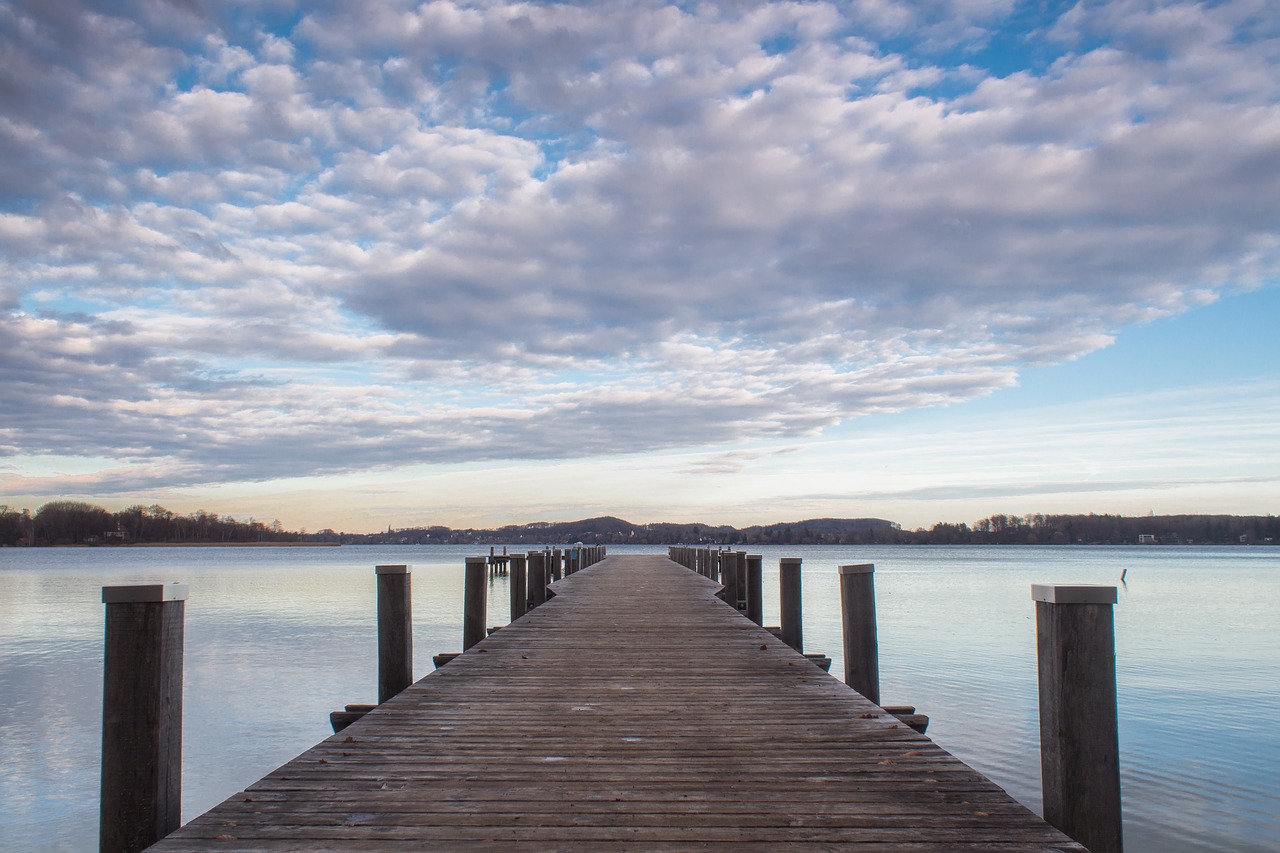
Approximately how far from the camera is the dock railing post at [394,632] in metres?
7.48

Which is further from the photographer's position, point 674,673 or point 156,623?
point 674,673

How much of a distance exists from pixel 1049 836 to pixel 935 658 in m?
19.6

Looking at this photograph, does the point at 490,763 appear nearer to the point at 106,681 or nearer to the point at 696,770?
the point at 696,770

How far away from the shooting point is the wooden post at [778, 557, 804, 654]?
36.6 feet

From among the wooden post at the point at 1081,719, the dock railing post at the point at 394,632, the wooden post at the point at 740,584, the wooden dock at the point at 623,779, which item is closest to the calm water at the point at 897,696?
the wooden post at the point at 740,584

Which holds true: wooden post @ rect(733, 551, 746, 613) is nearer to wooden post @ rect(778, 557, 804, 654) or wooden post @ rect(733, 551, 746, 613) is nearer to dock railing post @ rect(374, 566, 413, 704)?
wooden post @ rect(778, 557, 804, 654)

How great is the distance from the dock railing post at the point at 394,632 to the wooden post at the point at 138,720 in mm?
3338

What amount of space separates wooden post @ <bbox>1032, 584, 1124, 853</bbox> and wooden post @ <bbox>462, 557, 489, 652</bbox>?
25.4 ft

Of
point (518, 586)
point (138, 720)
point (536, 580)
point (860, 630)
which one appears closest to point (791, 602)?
point (860, 630)

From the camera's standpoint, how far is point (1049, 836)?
11.9ft

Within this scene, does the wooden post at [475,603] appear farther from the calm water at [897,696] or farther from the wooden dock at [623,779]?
the calm water at [897,696]

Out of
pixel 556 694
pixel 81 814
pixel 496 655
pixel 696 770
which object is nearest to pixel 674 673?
pixel 556 694

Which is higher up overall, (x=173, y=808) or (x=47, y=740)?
(x=173, y=808)

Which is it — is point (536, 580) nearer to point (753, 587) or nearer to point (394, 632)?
point (753, 587)
